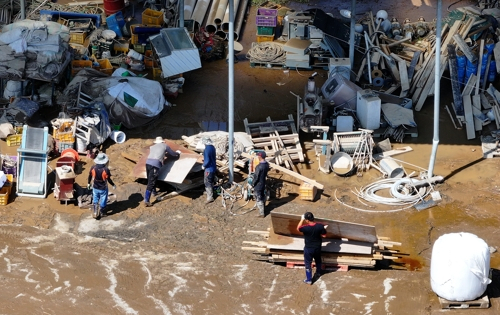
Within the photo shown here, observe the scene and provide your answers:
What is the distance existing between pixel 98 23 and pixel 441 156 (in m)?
10.4

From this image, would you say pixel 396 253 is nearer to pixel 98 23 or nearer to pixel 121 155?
pixel 121 155

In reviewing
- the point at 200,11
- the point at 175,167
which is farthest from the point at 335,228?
the point at 200,11

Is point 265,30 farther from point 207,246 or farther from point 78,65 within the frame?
point 207,246

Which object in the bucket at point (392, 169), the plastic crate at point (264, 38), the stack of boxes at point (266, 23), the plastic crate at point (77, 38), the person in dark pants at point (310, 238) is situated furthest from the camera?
the plastic crate at point (264, 38)

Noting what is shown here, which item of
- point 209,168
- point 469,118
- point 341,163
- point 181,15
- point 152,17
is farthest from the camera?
point 152,17

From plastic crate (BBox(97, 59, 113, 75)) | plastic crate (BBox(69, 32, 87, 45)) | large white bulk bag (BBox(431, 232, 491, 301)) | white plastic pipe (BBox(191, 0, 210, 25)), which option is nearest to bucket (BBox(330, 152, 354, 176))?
large white bulk bag (BBox(431, 232, 491, 301))

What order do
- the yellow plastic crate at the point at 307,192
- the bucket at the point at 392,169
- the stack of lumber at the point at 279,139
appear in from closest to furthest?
the yellow plastic crate at the point at 307,192 < the bucket at the point at 392,169 < the stack of lumber at the point at 279,139

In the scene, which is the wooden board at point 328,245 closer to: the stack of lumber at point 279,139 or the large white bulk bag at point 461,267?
the large white bulk bag at point 461,267

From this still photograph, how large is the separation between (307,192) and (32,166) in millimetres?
5794

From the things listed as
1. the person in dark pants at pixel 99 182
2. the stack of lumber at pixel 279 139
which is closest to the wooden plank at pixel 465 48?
the stack of lumber at pixel 279 139

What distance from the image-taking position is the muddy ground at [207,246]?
1627cm

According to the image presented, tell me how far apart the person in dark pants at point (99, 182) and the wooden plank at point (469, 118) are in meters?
8.52

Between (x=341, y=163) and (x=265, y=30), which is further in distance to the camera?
(x=265, y=30)

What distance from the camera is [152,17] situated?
1010 inches
